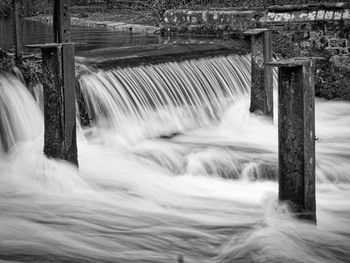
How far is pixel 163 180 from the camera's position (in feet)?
22.1

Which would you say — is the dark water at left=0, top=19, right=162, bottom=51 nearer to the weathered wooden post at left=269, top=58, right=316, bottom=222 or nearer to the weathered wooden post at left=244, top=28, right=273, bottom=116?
the weathered wooden post at left=244, top=28, right=273, bottom=116

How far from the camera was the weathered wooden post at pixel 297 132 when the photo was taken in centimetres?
492

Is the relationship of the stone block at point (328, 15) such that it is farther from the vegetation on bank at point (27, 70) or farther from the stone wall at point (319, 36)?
the vegetation on bank at point (27, 70)

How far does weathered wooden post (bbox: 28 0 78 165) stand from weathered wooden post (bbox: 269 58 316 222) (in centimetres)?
192

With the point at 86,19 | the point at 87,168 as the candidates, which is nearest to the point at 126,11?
the point at 86,19

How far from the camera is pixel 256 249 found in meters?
4.98

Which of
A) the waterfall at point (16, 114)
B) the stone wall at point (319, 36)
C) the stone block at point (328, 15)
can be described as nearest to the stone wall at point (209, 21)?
the stone wall at point (319, 36)

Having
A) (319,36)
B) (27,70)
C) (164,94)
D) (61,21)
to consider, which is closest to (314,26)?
(319,36)

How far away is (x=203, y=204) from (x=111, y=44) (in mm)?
6797

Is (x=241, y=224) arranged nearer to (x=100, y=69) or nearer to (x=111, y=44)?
(x=100, y=69)

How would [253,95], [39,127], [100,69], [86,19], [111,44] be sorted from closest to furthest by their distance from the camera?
1. [39,127]
2. [100,69]
3. [253,95]
4. [111,44]
5. [86,19]

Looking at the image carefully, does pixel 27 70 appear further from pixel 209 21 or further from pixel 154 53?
pixel 209 21

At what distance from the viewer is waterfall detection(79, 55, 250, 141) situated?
8086 millimetres

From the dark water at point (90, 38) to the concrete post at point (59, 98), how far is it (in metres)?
5.44
